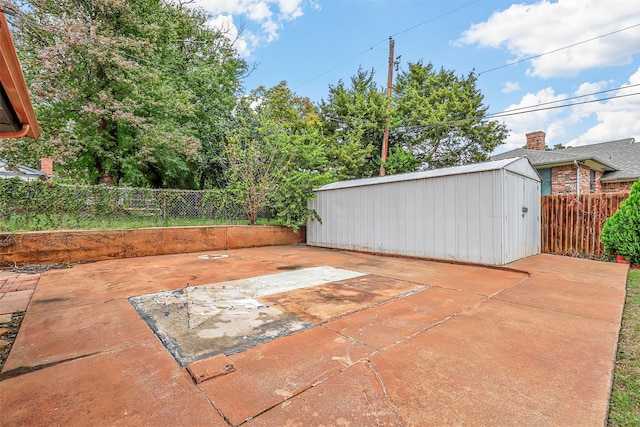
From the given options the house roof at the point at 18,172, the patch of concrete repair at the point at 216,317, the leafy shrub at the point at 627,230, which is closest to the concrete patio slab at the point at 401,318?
the patch of concrete repair at the point at 216,317

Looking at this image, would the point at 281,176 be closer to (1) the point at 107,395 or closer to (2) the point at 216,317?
(2) the point at 216,317

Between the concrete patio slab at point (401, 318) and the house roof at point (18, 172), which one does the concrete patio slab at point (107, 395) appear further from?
the house roof at point (18, 172)

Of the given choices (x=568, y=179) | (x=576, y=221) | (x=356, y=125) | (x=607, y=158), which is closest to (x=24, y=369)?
(x=576, y=221)

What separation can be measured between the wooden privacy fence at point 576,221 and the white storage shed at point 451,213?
39 cm

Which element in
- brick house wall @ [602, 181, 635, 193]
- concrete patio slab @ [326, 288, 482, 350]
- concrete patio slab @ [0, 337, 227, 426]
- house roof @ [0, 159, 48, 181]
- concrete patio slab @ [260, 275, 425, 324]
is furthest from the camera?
brick house wall @ [602, 181, 635, 193]

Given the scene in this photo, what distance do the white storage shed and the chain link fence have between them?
3.60 m

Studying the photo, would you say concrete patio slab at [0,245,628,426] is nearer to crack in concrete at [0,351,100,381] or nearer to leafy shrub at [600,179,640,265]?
crack in concrete at [0,351,100,381]

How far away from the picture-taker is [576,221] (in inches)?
249

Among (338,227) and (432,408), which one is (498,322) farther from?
(338,227)

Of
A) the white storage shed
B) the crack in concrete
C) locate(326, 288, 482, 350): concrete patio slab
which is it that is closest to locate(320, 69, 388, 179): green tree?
the white storage shed

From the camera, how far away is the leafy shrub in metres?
5.18

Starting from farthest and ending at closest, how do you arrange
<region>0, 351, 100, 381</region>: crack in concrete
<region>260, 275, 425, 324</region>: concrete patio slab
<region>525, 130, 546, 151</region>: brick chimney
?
1. <region>525, 130, 546, 151</region>: brick chimney
2. <region>260, 275, 425, 324</region>: concrete patio slab
3. <region>0, 351, 100, 381</region>: crack in concrete

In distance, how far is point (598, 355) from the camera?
196 centimetres

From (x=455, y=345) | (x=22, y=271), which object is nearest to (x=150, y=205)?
(x=22, y=271)
